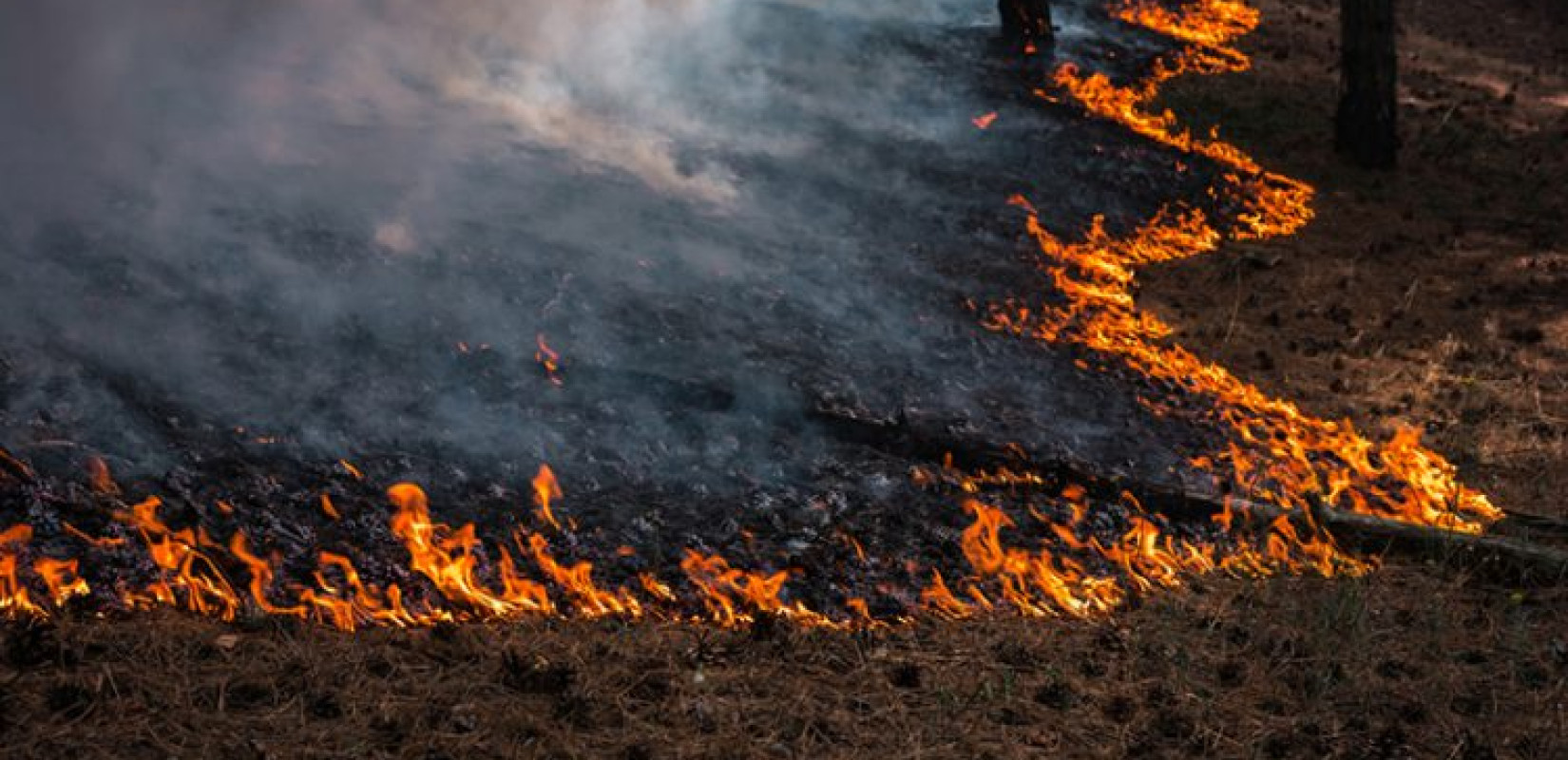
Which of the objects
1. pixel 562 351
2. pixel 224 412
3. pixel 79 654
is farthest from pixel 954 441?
pixel 79 654

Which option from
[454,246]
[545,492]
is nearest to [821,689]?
[545,492]

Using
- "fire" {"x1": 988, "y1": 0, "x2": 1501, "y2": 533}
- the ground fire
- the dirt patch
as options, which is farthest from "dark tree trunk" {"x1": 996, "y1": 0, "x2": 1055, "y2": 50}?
the ground fire

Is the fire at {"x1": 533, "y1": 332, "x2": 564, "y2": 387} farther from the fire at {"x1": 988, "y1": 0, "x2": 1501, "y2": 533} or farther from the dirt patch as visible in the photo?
the dirt patch

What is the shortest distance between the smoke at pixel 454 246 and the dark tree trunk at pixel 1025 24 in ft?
9.90

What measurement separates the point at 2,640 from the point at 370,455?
173 cm

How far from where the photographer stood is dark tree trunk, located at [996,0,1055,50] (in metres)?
14.1

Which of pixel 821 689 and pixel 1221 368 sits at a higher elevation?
pixel 821 689

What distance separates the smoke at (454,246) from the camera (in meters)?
5.70

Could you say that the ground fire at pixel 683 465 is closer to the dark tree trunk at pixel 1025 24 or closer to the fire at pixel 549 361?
the fire at pixel 549 361

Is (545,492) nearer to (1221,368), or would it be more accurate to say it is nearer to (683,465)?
(683,465)

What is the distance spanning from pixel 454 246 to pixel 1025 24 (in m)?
9.22

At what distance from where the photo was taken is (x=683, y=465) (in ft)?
19.4

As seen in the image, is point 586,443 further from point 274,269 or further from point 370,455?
point 274,269

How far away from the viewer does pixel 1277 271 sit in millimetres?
10102
